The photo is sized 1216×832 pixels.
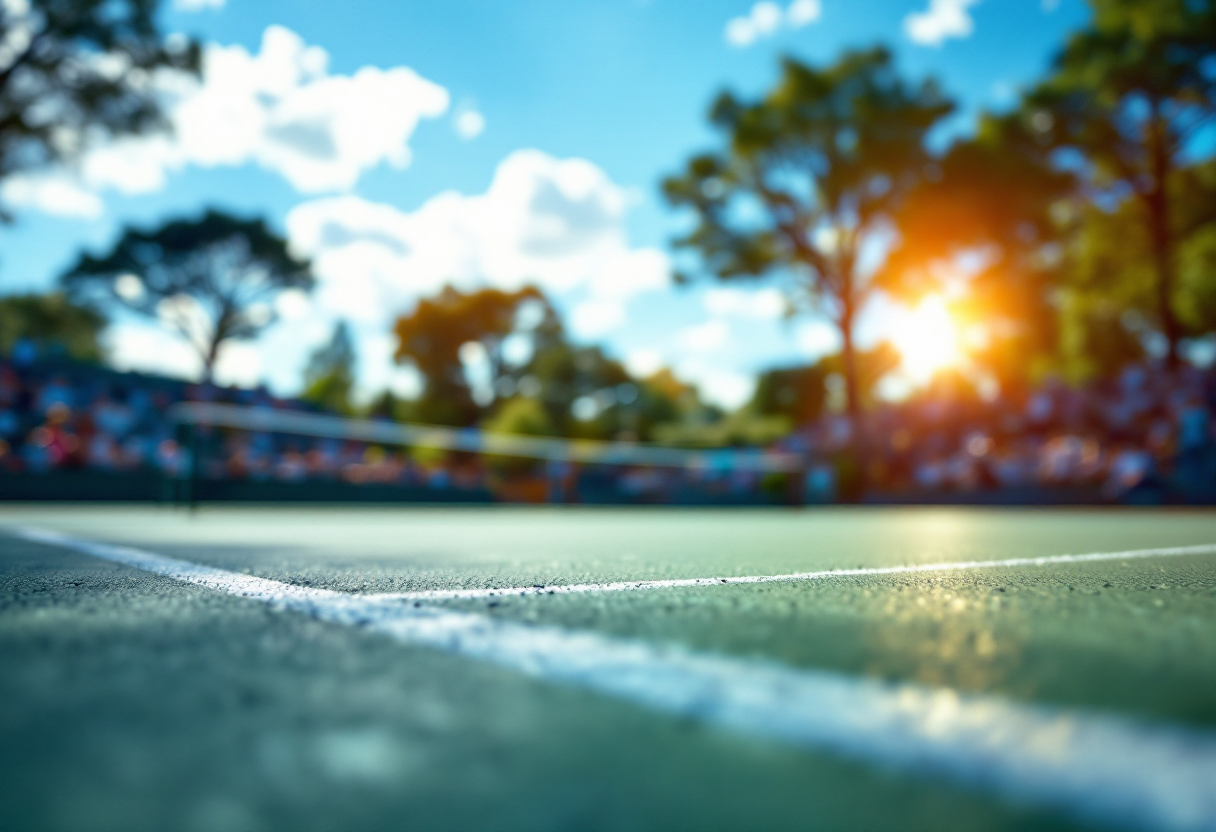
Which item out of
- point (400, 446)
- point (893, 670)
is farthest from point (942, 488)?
point (893, 670)

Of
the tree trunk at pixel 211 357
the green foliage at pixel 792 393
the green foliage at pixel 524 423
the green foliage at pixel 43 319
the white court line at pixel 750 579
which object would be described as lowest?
the white court line at pixel 750 579

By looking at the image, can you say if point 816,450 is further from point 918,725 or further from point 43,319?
point 43,319

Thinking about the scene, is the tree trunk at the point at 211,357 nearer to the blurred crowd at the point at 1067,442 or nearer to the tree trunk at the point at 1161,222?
the blurred crowd at the point at 1067,442

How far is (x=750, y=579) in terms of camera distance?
2.01 metres

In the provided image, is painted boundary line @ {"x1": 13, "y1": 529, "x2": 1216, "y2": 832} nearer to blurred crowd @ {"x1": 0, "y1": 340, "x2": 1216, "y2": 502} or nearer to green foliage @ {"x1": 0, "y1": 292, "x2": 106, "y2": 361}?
blurred crowd @ {"x1": 0, "y1": 340, "x2": 1216, "y2": 502}

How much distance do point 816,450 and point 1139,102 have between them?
9.94 meters

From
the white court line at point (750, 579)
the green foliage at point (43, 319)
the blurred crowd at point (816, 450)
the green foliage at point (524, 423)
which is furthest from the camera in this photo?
the green foliage at point (43, 319)

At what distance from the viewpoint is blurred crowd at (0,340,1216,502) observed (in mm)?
12406

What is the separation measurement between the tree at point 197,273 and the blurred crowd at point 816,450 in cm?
1492

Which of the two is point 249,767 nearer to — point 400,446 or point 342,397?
point 400,446

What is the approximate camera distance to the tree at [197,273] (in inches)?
1247

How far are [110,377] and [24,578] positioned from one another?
16.5m

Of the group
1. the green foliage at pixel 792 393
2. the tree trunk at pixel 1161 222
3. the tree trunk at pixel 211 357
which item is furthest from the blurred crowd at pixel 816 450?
the tree trunk at pixel 211 357

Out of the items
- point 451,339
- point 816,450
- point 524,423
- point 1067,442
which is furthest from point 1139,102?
point 451,339
